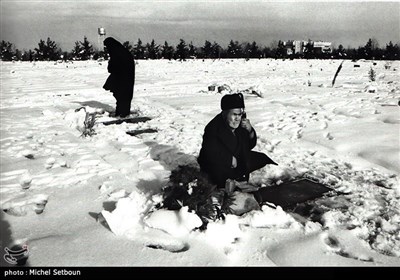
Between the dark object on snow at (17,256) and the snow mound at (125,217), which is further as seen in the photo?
the snow mound at (125,217)

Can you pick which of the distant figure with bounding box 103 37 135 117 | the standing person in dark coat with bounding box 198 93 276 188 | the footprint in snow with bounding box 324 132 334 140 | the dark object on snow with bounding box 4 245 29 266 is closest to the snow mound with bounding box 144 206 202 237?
the standing person in dark coat with bounding box 198 93 276 188

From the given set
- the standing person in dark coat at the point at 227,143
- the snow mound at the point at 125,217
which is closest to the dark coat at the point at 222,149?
the standing person in dark coat at the point at 227,143

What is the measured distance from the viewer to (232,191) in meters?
3.43

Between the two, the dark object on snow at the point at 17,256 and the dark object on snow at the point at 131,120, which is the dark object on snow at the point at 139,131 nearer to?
the dark object on snow at the point at 131,120

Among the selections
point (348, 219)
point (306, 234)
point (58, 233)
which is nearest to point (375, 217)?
point (348, 219)

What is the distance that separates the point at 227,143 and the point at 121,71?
5132 mm

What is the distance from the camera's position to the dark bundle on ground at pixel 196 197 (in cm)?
303

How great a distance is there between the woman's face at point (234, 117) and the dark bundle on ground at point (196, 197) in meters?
0.64

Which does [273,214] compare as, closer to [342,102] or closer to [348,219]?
[348,219]

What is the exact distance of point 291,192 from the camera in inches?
150

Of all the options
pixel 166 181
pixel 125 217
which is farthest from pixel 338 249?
pixel 166 181

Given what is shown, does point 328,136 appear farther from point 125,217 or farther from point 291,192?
point 125,217

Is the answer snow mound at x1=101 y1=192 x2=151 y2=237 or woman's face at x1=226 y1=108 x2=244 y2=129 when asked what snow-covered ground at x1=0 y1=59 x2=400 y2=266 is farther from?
woman's face at x1=226 y1=108 x2=244 y2=129
